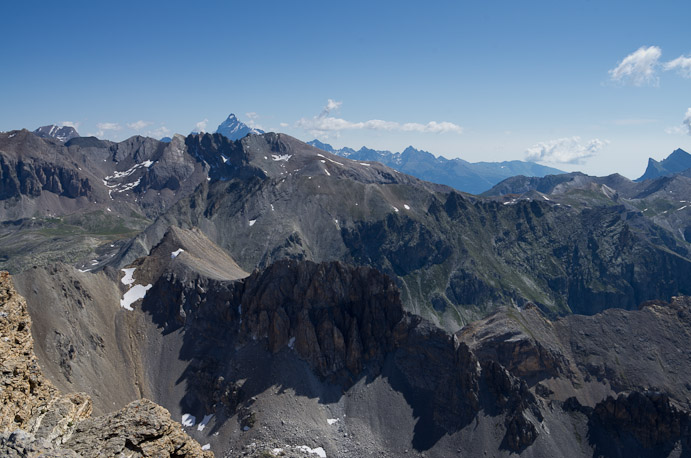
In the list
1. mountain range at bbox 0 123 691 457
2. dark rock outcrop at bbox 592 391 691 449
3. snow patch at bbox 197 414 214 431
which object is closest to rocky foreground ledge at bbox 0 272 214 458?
mountain range at bbox 0 123 691 457


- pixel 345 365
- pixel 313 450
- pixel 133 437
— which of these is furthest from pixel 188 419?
pixel 133 437

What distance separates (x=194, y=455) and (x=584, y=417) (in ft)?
354

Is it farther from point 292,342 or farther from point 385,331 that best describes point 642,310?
point 292,342

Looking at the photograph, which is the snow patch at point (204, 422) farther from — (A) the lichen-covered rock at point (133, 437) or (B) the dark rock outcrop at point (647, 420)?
(B) the dark rock outcrop at point (647, 420)

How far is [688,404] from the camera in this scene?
11431 centimetres

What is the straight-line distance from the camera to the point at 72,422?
2150 cm

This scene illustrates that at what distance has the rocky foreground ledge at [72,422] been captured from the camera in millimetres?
19359

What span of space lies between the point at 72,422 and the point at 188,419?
299ft

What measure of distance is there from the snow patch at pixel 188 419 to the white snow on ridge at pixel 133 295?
129 ft

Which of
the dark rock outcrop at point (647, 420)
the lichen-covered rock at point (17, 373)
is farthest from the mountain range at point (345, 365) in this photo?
the lichen-covered rock at point (17, 373)

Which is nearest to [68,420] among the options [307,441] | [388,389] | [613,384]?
[307,441]

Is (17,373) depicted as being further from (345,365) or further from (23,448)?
(345,365)

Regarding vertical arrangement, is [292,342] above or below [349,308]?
below

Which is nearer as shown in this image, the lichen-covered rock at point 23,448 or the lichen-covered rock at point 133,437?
the lichen-covered rock at point 23,448
